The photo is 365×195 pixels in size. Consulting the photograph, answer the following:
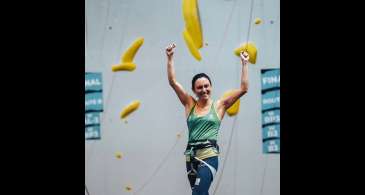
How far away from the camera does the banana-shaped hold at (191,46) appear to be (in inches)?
106

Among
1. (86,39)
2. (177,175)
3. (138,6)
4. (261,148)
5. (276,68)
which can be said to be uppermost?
(138,6)

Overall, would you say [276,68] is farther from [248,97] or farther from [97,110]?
[97,110]

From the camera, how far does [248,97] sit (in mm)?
2693

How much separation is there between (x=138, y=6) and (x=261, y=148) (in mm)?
1293

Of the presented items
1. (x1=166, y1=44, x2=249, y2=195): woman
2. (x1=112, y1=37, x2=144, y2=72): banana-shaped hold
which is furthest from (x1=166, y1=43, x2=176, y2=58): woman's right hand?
(x1=112, y1=37, x2=144, y2=72): banana-shaped hold

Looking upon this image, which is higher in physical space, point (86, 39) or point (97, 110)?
point (86, 39)

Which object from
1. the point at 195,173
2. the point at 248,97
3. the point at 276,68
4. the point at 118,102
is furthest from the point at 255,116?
the point at 118,102

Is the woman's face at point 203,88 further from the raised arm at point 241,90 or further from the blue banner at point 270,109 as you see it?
the blue banner at point 270,109

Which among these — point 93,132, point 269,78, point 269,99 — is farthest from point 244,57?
point 93,132

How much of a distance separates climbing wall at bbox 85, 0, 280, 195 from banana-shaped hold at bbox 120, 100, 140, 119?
0.03m

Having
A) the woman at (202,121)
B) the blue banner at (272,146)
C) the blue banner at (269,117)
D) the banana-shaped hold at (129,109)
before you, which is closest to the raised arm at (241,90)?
the woman at (202,121)

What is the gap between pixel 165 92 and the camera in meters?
2.71

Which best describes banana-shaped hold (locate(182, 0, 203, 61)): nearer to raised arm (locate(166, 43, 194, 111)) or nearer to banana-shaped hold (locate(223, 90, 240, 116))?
raised arm (locate(166, 43, 194, 111))

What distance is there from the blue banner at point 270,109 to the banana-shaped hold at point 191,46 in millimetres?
457
